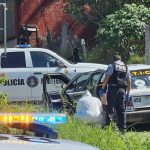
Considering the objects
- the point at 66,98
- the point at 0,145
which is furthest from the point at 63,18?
the point at 0,145

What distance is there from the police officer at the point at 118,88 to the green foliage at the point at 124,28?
26.5 feet

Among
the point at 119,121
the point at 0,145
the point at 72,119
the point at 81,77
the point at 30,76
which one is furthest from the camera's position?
the point at 30,76

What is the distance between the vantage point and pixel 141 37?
19.9 metres

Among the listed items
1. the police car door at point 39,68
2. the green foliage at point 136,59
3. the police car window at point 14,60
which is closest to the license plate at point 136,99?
the police car door at point 39,68

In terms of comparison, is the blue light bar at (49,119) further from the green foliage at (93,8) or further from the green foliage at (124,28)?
the green foliage at (93,8)

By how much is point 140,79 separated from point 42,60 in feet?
17.7

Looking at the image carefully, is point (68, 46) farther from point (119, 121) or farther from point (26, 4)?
point (119, 121)

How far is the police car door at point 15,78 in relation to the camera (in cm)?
1584

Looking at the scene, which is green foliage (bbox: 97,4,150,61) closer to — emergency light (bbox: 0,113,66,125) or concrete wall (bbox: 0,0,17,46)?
concrete wall (bbox: 0,0,17,46)

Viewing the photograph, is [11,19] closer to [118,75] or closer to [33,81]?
[33,81]

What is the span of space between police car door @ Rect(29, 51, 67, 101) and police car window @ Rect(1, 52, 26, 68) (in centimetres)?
27

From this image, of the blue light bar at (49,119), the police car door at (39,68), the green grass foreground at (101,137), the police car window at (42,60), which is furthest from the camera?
the police car window at (42,60)

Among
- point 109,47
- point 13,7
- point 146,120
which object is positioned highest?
point 13,7

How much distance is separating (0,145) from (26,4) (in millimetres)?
24263
